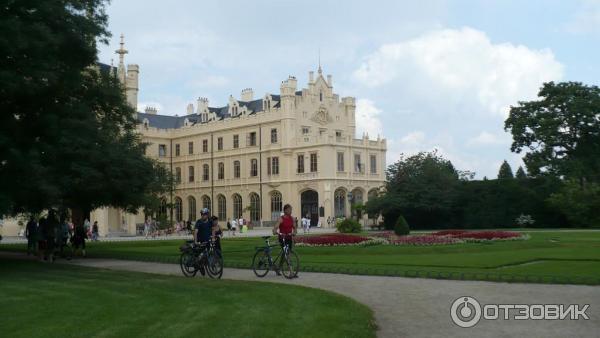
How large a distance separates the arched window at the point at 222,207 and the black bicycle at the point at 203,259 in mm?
64079

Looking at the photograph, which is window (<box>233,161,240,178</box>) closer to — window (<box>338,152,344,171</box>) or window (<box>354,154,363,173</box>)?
window (<box>338,152,344,171</box>)

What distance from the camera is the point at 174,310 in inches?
438

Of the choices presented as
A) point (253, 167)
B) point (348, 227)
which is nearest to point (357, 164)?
point (253, 167)

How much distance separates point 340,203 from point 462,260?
51.8 metres

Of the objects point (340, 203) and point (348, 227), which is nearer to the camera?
point (348, 227)

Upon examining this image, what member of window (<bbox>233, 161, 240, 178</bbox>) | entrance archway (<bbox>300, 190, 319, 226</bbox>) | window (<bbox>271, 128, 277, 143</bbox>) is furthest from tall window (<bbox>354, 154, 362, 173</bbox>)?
window (<bbox>233, 161, 240, 178</bbox>)

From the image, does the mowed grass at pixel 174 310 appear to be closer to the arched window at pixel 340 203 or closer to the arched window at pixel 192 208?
the arched window at pixel 340 203

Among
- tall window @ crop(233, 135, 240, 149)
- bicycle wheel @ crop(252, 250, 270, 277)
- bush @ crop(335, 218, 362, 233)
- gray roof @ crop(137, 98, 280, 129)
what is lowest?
bicycle wheel @ crop(252, 250, 270, 277)

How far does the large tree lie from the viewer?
741 inches

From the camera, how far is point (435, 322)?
A: 10242mm

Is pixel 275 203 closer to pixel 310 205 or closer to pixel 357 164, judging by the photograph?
pixel 310 205

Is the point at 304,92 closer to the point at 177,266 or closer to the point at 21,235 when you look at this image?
the point at 21,235

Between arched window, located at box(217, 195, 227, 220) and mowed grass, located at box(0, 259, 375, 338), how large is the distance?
66015mm

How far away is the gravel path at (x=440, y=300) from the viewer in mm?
9500
